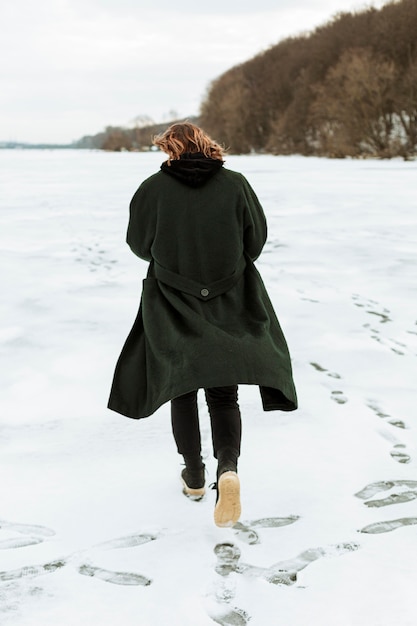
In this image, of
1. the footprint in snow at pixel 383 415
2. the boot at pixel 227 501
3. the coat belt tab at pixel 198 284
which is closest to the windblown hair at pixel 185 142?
the coat belt tab at pixel 198 284

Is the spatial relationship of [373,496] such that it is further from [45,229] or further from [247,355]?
[45,229]

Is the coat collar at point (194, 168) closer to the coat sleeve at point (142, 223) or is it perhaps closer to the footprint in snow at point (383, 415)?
the coat sleeve at point (142, 223)

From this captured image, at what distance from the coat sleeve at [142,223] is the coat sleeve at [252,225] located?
0.33 meters

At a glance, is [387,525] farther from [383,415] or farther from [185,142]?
[185,142]

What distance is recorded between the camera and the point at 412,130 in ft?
120

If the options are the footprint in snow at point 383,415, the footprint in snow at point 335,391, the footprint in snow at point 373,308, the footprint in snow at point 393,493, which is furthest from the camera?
the footprint in snow at point 373,308

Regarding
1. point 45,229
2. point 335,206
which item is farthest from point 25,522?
point 335,206

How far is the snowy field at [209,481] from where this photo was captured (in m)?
2.14

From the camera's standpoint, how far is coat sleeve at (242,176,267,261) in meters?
2.53

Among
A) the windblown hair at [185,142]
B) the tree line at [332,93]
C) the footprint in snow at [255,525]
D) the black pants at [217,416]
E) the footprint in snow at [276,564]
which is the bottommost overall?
the footprint in snow at [255,525]

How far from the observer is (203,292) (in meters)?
2.48

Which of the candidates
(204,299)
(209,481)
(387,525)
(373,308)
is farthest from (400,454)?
(373,308)

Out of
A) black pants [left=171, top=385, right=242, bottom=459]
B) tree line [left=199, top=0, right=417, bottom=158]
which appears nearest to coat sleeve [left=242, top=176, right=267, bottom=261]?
black pants [left=171, top=385, right=242, bottom=459]

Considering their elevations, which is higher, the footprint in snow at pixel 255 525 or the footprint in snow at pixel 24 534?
the footprint in snow at pixel 24 534
